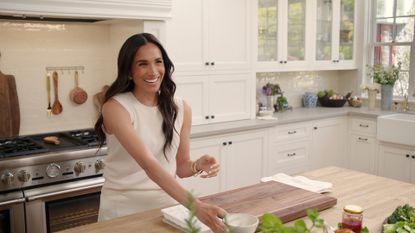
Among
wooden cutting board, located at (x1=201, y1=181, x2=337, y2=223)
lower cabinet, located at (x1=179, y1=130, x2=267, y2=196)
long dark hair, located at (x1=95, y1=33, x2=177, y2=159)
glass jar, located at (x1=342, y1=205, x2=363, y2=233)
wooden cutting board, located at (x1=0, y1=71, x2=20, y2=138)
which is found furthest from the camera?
lower cabinet, located at (x1=179, y1=130, x2=267, y2=196)

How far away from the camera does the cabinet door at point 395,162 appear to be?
4.11 metres

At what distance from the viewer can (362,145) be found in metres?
4.57

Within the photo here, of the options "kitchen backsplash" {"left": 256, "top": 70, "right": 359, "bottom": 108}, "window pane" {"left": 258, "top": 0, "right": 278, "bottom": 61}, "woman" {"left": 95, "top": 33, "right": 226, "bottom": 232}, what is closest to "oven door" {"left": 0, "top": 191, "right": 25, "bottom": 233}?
"woman" {"left": 95, "top": 33, "right": 226, "bottom": 232}

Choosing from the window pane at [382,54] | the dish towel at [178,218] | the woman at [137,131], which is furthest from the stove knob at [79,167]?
the window pane at [382,54]

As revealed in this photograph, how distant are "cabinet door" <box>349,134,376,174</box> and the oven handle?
2905 millimetres

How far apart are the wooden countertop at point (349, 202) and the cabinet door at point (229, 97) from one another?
1522 mm

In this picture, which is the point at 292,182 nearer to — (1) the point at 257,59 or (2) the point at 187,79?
(2) the point at 187,79

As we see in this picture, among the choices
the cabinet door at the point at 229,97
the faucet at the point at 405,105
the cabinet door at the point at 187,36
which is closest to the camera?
the cabinet door at the point at 187,36

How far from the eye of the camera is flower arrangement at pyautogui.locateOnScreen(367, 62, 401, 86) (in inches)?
185

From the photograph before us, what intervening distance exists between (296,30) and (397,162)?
1.66m

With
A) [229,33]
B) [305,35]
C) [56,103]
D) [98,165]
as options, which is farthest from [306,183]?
[305,35]

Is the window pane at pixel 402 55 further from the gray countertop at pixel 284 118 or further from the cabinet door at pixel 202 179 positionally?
the cabinet door at pixel 202 179

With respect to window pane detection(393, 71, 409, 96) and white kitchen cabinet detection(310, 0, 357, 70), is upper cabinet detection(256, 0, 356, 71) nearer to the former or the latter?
white kitchen cabinet detection(310, 0, 357, 70)

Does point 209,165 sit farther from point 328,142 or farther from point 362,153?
point 362,153
